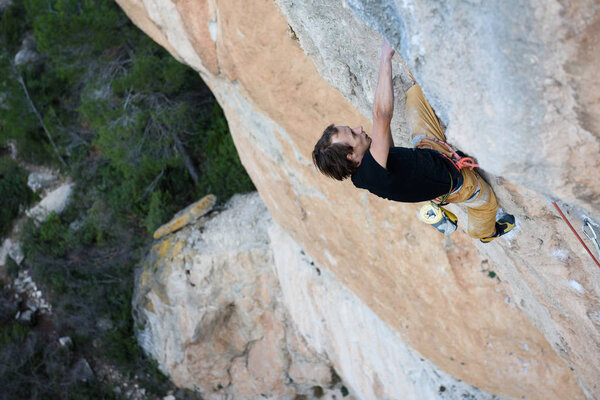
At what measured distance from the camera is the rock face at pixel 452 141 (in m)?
1.46

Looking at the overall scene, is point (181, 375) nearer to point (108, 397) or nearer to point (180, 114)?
point (108, 397)

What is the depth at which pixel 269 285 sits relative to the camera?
768cm

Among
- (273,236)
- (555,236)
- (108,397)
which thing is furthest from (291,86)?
(108,397)

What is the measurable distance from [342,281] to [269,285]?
2.20 m

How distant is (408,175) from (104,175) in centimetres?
1022

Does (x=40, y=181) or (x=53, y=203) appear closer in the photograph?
(x=53, y=203)

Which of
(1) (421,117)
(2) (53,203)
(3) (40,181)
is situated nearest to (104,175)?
(2) (53,203)

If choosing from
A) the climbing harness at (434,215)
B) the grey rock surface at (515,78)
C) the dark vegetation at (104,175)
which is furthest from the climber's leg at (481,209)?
the dark vegetation at (104,175)

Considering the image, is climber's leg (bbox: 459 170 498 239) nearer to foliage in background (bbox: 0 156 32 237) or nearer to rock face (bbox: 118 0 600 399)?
rock face (bbox: 118 0 600 399)

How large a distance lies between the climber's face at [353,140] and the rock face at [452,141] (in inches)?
13.8

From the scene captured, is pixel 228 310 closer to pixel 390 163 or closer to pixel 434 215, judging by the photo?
pixel 434 215

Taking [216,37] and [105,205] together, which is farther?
[105,205]

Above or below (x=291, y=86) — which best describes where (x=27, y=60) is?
below

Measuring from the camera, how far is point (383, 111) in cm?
200
